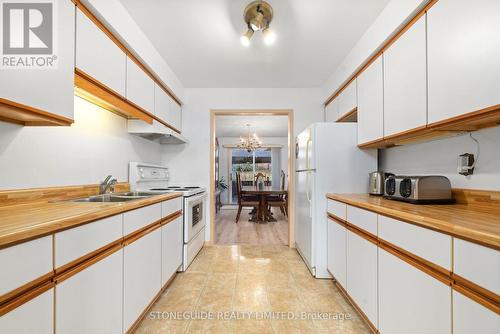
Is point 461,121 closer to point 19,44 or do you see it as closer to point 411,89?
point 411,89

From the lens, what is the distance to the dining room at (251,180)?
4.27 m

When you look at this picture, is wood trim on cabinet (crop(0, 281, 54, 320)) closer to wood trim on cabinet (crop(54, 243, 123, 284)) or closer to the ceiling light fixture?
wood trim on cabinet (crop(54, 243, 123, 284))

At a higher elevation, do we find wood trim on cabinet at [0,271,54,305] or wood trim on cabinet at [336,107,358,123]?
wood trim on cabinet at [336,107,358,123]

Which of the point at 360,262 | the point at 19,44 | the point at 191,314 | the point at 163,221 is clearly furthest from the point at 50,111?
the point at 360,262

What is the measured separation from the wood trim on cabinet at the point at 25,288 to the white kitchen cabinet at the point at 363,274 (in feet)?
5.30

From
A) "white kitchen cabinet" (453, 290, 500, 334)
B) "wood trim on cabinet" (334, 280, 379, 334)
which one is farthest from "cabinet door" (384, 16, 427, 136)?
"wood trim on cabinet" (334, 280, 379, 334)

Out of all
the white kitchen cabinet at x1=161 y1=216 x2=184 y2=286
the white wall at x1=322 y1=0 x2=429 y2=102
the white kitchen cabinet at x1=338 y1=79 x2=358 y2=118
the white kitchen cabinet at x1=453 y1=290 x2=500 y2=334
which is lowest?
the white kitchen cabinet at x1=161 y1=216 x2=184 y2=286

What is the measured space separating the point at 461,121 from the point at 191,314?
2111 mm

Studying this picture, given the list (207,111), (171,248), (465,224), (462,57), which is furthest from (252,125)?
(465,224)

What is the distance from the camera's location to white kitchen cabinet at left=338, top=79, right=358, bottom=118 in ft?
7.95

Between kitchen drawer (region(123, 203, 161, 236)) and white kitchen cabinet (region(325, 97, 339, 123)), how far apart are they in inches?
91.4

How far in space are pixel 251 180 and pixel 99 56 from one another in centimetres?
699

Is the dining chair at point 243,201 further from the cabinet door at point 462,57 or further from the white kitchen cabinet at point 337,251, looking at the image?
the cabinet door at point 462,57
